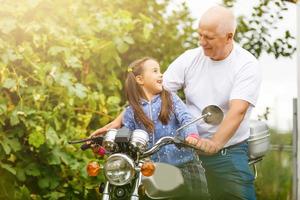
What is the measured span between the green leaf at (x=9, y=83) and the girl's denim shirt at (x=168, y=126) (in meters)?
1.84

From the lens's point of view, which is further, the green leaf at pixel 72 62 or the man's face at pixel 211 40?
the green leaf at pixel 72 62

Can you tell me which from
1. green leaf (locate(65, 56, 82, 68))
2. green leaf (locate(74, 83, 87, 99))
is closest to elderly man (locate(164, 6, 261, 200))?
green leaf (locate(74, 83, 87, 99))

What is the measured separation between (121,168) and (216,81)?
1.02 m

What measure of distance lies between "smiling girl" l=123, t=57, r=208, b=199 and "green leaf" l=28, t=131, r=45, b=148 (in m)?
1.82

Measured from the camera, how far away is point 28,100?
565 cm

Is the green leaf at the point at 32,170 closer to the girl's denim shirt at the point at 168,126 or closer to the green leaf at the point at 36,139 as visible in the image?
the green leaf at the point at 36,139

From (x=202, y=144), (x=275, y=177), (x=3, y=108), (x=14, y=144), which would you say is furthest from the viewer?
(x=275, y=177)

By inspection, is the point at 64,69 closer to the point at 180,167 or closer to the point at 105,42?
the point at 105,42

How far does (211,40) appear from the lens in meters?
3.96

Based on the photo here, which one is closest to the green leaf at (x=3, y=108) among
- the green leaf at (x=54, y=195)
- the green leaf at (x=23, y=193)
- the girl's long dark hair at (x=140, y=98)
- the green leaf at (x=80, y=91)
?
the green leaf at (x=80, y=91)

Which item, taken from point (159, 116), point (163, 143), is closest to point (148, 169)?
point (163, 143)

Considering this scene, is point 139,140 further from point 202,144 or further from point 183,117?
point 183,117

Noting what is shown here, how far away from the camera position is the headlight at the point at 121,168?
3191 millimetres

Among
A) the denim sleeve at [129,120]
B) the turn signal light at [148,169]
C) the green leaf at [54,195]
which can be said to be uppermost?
the denim sleeve at [129,120]
